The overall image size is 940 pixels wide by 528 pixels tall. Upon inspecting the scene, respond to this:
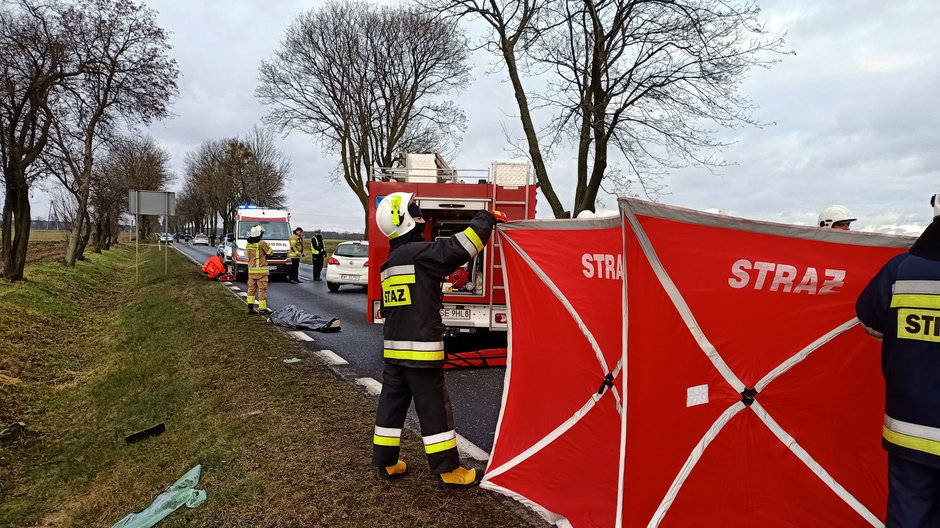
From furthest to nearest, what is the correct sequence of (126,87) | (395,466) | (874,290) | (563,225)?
1. (126,87)
2. (395,466)
3. (563,225)
4. (874,290)

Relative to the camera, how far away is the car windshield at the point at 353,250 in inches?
662

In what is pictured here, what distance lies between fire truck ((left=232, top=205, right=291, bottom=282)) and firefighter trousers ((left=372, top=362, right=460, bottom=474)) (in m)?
16.5

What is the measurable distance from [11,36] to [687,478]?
55.5ft

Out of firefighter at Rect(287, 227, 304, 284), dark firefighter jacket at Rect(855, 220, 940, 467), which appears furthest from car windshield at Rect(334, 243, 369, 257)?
dark firefighter jacket at Rect(855, 220, 940, 467)

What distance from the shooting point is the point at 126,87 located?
1781 cm

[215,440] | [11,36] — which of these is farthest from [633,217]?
[11,36]

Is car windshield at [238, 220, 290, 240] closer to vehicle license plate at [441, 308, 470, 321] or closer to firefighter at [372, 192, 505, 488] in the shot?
vehicle license plate at [441, 308, 470, 321]

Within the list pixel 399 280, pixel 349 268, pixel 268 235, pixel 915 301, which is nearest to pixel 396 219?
pixel 399 280

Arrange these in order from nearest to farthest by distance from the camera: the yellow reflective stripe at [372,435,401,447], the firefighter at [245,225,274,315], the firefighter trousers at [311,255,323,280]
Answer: the yellow reflective stripe at [372,435,401,447] < the firefighter at [245,225,274,315] < the firefighter trousers at [311,255,323,280]

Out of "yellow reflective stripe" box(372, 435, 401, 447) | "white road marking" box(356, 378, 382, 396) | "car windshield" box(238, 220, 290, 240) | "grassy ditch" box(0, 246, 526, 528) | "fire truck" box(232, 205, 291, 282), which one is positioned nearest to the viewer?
"grassy ditch" box(0, 246, 526, 528)

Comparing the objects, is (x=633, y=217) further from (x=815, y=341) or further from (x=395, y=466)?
(x=395, y=466)

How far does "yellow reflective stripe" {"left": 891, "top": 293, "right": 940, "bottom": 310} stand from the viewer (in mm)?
2082

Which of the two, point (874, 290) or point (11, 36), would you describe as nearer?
point (874, 290)

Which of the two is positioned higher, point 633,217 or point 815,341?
point 633,217
